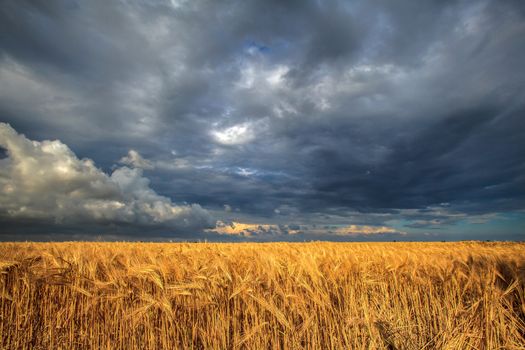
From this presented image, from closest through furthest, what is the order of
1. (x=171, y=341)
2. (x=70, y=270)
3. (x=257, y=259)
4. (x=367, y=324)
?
(x=367, y=324), (x=171, y=341), (x=70, y=270), (x=257, y=259)

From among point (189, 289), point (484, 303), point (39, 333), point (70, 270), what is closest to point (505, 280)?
point (484, 303)

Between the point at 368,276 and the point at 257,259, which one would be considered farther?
the point at 257,259

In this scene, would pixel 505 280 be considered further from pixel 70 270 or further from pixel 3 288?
pixel 3 288

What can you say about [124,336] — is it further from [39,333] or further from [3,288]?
[3,288]

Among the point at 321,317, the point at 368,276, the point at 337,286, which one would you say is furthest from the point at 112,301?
the point at 368,276

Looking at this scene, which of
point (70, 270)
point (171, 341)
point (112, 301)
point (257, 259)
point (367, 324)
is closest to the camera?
point (367, 324)

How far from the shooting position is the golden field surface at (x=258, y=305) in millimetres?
3922

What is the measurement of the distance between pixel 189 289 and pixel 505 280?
4.58 meters

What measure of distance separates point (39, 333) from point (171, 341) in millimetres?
2036

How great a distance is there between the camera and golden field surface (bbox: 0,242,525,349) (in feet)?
12.9

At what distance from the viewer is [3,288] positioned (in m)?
4.77

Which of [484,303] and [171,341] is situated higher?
[484,303]

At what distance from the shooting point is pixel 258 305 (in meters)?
4.23

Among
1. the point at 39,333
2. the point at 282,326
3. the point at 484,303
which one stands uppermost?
the point at 484,303
